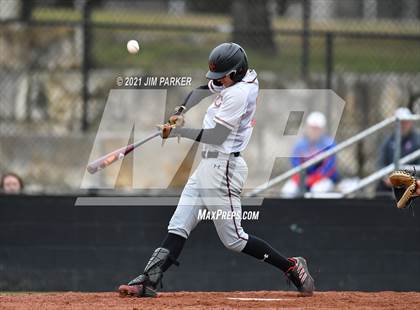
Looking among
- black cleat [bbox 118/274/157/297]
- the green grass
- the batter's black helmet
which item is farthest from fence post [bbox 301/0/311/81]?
black cleat [bbox 118/274/157/297]

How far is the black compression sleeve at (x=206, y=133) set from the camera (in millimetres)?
7965

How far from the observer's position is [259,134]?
13.2 meters

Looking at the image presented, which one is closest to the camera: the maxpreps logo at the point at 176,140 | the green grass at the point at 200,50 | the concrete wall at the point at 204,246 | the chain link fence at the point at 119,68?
the concrete wall at the point at 204,246

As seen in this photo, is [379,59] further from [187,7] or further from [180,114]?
[180,114]

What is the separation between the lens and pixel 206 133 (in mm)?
8008

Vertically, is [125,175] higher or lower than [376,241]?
lower

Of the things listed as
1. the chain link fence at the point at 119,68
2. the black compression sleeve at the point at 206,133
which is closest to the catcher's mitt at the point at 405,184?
the black compression sleeve at the point at 206,133

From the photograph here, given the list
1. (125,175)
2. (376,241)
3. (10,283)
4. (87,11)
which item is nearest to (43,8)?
(87,11)

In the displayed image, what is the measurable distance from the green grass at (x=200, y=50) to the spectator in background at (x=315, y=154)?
2.00m

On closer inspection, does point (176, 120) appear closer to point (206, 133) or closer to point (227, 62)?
point (206, 133)

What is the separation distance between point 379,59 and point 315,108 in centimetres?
198

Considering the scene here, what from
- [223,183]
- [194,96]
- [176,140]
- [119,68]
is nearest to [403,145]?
[176,140]

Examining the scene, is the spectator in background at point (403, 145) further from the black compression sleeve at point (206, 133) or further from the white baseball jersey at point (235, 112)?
the black compression sleeve at point (206, 133)

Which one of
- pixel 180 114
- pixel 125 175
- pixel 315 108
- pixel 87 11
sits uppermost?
pixel 180 114
